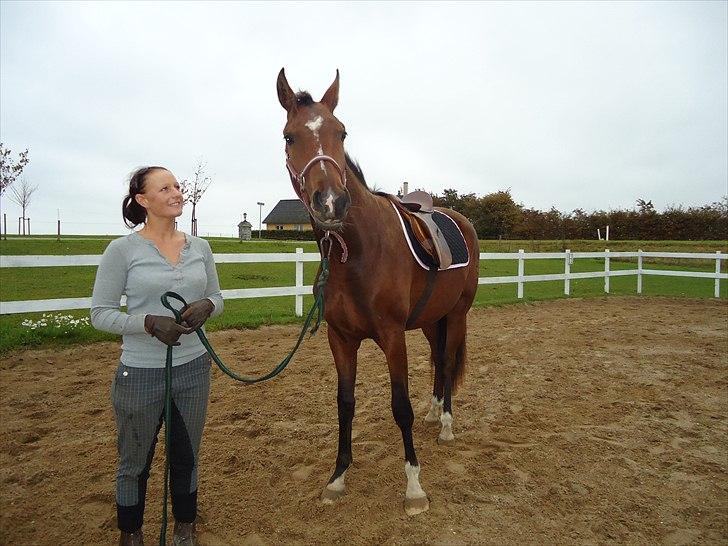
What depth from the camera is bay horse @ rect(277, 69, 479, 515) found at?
7.20ft

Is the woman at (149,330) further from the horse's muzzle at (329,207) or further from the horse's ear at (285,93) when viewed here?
the horse's ear at (285,93)

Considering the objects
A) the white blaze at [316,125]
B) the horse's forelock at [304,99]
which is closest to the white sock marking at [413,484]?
the white blaze at [316,125]

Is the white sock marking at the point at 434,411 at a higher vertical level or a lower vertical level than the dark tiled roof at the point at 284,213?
lower

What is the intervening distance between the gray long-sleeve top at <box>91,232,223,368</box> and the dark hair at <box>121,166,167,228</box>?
13 cm

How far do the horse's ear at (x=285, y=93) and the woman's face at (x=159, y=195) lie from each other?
2.61ft

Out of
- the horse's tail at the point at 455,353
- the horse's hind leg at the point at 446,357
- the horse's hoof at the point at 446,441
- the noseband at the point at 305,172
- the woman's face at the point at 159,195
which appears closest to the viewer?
the woman's face at the point at 159,195

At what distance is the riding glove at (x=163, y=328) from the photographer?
1843 mm

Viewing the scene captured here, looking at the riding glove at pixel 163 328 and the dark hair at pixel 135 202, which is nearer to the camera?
the riding glove at pixel 163 328

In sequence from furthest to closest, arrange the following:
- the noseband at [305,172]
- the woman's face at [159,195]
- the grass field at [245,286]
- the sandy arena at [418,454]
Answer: the grass field at [245,286] → the sandy arena at [418,454] → the noseband at [305,172] → the woman's face at [159,195]

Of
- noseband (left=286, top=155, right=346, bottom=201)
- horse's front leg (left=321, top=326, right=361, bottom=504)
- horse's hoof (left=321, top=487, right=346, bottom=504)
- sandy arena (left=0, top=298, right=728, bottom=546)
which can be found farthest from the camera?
horse's front leg (left=321, top=326, right=361, bottom=504)

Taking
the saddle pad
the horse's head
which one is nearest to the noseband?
the horse's head

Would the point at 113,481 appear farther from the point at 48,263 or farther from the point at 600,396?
the point at 600,396

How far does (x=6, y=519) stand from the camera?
237 cm

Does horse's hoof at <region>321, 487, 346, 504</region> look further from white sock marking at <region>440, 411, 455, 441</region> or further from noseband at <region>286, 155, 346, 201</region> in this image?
noseband at <region>286, 155, 346, 201</region>
